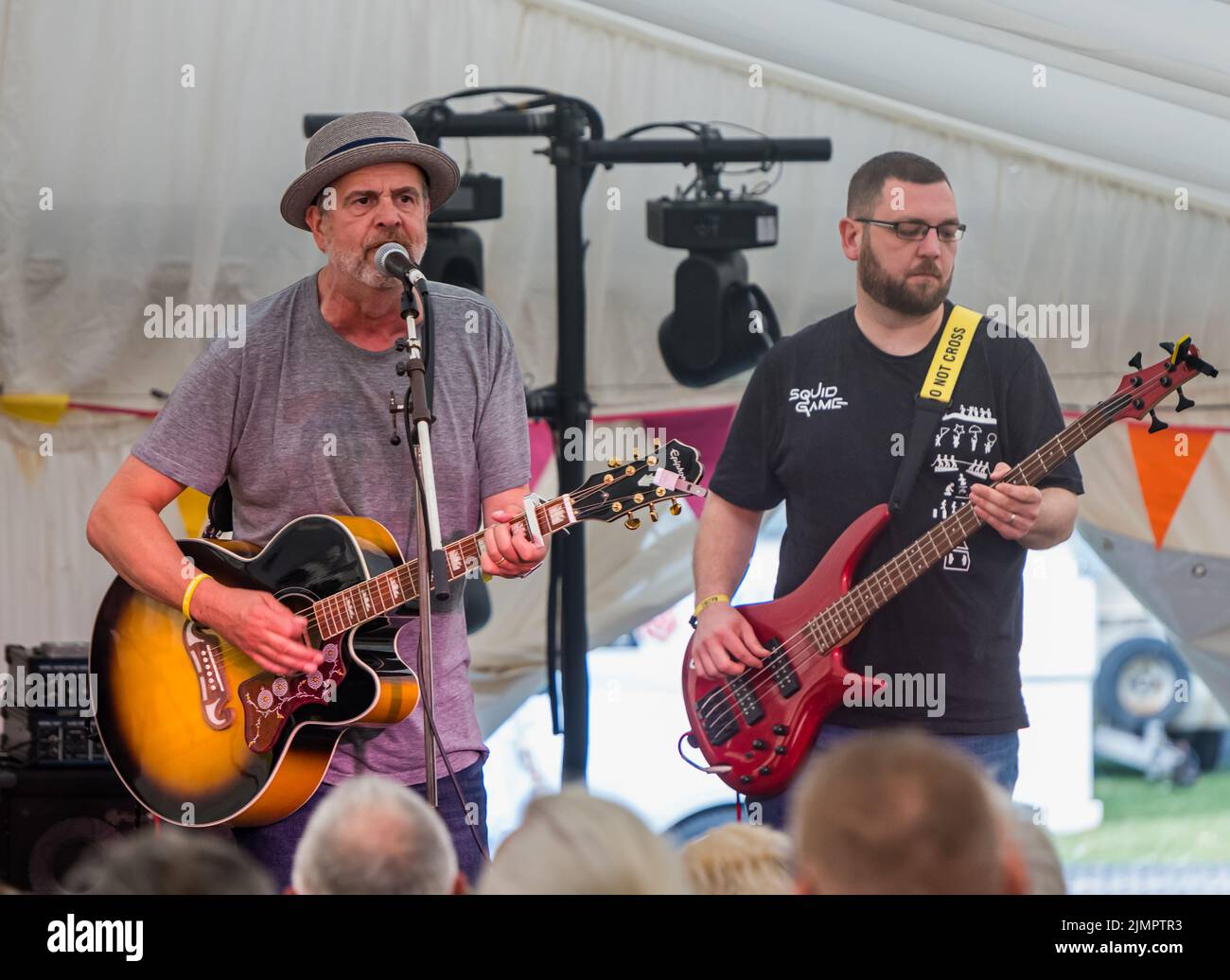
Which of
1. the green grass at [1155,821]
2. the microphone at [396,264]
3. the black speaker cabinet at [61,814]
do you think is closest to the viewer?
the microphone at [396,264]

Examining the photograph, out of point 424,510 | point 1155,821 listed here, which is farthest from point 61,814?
point 1155,821

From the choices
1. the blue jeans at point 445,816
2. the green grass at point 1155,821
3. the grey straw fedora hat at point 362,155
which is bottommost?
the green grass at point 1155,821

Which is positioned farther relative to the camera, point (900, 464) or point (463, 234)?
point (463, 234)

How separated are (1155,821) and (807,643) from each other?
6062 mm

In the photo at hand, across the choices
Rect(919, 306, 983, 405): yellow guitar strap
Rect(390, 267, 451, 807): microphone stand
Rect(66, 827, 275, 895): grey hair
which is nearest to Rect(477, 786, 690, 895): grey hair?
Rect(66, 827, 275, 895): grey hair

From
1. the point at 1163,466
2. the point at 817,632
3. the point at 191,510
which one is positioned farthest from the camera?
the point at 191,510

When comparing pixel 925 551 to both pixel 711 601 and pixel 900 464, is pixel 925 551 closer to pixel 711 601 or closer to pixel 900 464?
pixel 900 464

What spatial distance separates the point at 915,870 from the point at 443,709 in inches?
74.1

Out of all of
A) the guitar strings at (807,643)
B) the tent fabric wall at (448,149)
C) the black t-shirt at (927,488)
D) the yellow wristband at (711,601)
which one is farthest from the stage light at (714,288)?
the guitar strings at (807,643)

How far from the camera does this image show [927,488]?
144 inches

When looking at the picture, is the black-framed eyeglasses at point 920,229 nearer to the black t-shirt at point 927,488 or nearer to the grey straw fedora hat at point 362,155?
the black t-shirt at point 927,488

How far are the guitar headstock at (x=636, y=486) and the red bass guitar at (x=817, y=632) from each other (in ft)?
1.80

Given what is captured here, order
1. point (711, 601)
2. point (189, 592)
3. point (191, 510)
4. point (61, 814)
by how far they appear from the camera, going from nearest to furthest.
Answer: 1. point (189, 592)
2. point (711, 601)
3. point (61, 814)
4. point (191, 510)

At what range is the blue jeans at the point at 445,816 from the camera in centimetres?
328
